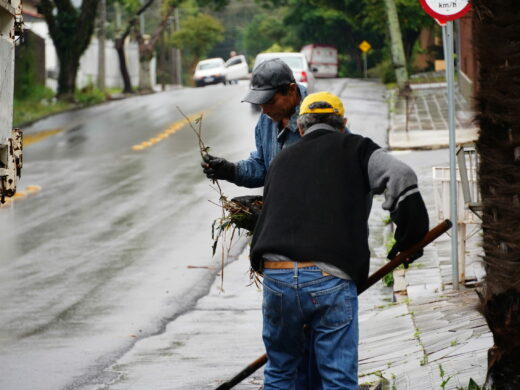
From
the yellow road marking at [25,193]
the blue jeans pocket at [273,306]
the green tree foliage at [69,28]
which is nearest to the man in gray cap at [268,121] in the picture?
the blue jeans pocket at [273,306]

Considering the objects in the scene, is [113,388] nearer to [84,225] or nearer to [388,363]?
[388,363]

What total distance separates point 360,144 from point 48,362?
421cm

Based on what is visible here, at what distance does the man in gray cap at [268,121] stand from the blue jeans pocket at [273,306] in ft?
3.43

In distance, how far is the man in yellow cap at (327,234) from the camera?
476 cm

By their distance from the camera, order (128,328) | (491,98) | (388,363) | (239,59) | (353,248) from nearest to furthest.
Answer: (353,248) < (491,98) < (388,363) < (128,328) < (239,59)

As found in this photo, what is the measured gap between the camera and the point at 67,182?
18984 millimetres

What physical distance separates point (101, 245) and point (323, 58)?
1687 inches

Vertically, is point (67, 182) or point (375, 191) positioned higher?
point (375, 191)

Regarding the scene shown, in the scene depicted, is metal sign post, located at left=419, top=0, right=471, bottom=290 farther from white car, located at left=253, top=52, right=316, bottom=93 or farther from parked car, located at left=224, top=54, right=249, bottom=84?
parked car, located at left=224, top=54, right=249, bottom=84

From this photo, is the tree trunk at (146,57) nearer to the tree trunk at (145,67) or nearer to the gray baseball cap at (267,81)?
the tree trunk at (145,67)

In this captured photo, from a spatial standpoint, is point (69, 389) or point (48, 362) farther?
point (48, 362)

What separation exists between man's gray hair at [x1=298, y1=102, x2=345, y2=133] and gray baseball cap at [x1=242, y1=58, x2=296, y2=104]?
555mm

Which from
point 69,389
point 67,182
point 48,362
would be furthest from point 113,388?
point 67,182

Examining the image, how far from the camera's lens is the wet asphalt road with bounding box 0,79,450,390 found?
8.79m
